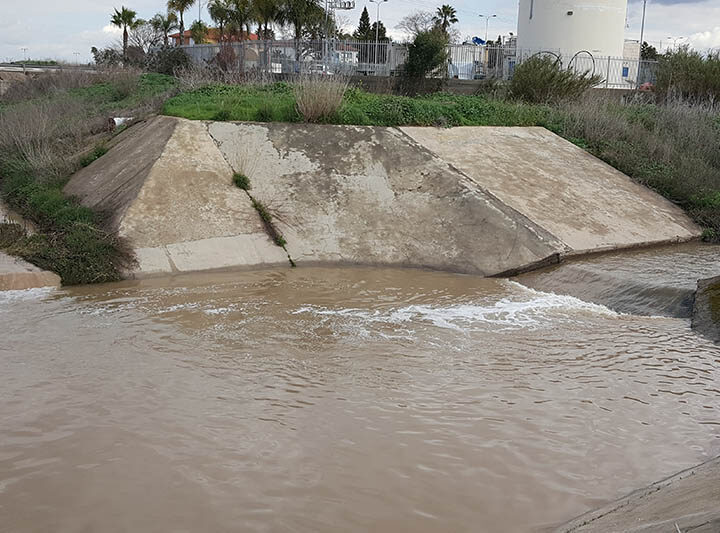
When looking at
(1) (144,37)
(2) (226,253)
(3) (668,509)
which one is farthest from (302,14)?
(3) (668,509)

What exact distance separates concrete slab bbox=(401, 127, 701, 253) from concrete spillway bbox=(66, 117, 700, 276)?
39 mm

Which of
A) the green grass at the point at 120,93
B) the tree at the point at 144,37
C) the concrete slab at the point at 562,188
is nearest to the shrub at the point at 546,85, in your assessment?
the concrete slab at the point at 562,188

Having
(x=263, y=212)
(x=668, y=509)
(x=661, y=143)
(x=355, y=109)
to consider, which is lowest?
(x=668, y=509)

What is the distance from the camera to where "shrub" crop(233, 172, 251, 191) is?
1205 centimetres

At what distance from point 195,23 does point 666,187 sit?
50474mm

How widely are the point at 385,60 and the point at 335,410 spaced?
24.6 metres

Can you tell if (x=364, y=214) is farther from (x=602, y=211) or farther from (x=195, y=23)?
(x=195, y=23)

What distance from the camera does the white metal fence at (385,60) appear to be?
27.8m

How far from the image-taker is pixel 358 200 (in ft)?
40.0

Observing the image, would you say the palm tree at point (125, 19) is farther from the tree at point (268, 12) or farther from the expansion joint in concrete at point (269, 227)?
the expansion joint in concrete at point (269, 227)

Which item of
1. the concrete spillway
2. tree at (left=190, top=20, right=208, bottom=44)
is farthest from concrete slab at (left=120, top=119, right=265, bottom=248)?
tree at (left=190, top=20, right=208, bottom=44)

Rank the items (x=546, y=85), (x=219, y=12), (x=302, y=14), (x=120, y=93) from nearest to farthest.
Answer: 1. (x=546, y=85)
2. (x=120, y=93)
3. (x=302, y=14)
4. (x=219, y=12)

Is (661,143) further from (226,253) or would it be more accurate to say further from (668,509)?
(668,509)

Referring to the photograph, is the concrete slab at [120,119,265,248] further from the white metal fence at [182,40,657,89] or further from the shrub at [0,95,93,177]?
the white metal fence at [182,40,657,89]
